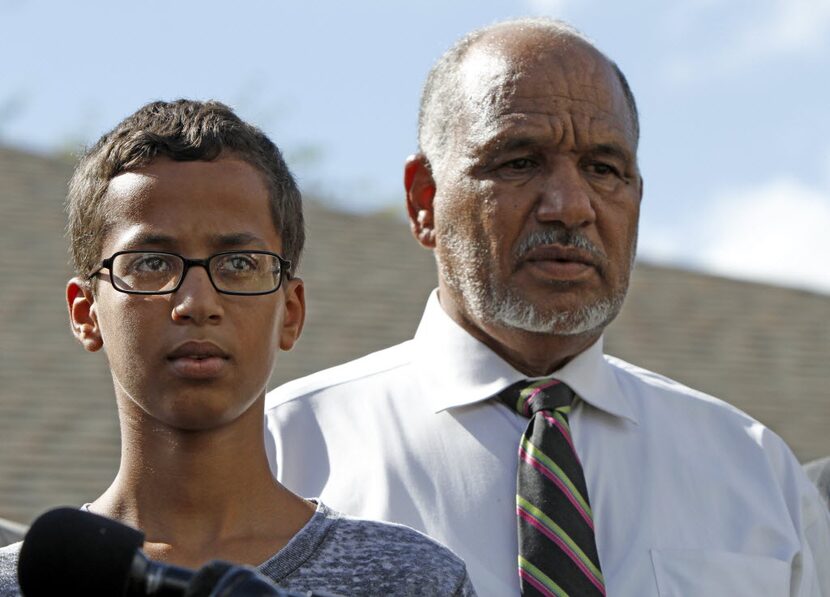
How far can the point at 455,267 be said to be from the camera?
3615mm

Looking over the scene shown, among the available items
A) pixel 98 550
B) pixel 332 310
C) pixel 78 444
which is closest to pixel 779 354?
pixel 332 310

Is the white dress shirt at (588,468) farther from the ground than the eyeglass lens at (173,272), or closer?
closer

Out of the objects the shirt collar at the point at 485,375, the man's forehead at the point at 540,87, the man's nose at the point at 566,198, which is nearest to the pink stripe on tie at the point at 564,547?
the shirt collar at the point at 485,375

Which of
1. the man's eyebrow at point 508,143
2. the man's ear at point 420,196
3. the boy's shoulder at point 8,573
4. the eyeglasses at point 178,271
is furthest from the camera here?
the man's ear at point 420,196

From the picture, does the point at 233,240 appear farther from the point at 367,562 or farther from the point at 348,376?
the point at 348,376

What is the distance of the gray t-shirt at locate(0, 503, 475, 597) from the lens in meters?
2.41

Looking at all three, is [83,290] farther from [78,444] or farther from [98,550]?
[78,444]

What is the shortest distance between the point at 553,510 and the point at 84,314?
111 cm

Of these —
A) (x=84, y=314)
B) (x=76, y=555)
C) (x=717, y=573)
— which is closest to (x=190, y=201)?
(x=84, y=314)

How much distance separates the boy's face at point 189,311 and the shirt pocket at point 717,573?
1119mm

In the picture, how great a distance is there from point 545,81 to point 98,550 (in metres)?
2.17

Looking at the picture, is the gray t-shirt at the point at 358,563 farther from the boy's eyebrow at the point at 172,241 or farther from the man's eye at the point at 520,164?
the man's eye at the point at 520,164

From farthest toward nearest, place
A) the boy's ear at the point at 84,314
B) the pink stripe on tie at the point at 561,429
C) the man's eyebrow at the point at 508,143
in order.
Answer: the man's eyebrow at the point at 508,143 < the pink stripe on tie at the point at 561,429 < the boy's ear at the point at 84,314

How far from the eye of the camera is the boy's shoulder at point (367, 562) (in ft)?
7.91
